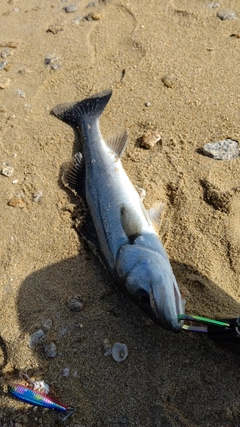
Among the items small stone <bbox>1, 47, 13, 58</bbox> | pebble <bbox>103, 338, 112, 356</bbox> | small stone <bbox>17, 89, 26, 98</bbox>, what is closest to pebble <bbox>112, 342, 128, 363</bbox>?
pebble <bbox>103, 338, 112, 356</bbox>

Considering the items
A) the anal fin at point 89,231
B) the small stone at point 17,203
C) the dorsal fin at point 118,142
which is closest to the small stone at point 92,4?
the dorsal fin at point 118,142

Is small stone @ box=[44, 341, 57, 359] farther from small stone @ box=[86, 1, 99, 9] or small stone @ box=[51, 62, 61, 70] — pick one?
small stone @ box=[86, 1, 99, 9]

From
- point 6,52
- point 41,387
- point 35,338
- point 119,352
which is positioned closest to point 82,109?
point 6,52

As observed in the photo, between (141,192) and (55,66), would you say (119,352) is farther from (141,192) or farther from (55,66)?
(55,66)

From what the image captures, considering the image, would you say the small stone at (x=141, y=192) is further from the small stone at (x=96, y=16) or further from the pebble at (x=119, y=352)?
the small stone at (x=96, y=16)

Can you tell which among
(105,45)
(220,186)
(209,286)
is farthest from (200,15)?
(209,286)

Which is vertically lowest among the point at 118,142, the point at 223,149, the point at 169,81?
the point at 118,142
